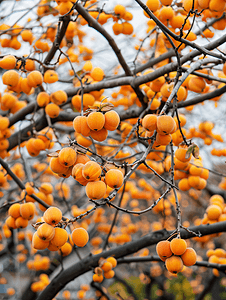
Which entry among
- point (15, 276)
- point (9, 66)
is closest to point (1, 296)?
point (15, 276)

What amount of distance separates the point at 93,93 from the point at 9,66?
861mm

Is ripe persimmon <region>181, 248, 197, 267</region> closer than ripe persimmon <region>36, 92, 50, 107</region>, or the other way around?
ripe persimmon <region>181, 248, 197, 267</region>

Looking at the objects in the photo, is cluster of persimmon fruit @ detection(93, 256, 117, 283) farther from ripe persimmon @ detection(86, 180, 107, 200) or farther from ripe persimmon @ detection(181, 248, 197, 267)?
ripe persimmon @ detection(86, 180, 107, 200)

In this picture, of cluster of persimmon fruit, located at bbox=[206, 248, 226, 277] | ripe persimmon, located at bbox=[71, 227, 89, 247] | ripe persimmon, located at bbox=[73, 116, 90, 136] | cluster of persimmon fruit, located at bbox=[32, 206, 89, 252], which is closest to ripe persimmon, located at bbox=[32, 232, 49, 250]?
cluster of persimmon fruit, located at bbox=[32, 206, 89, 252]

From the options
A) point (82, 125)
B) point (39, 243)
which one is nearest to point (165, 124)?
point (82, 125)

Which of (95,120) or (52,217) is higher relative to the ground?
(95,120)

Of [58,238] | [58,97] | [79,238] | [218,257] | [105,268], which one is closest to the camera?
[58,238]

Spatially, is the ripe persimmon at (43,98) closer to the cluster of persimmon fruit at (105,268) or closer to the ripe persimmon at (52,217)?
the ripe persimmon at (52,217)

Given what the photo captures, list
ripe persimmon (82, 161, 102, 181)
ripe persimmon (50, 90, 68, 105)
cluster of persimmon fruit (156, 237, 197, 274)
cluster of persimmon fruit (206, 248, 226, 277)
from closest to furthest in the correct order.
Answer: ripe persimmon (82, 161, 102, 181), cluster of persimmon fruit (156, 237, 197, 274), ripe persimmon (50, 90, 68, 105), cluster of persimmon fruit (206, 248, 226, 277)

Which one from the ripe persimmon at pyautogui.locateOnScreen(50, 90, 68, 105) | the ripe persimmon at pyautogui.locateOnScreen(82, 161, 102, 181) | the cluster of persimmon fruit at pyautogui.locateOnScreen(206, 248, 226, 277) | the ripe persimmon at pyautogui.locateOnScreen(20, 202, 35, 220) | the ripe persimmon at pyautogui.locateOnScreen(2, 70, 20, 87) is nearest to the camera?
the ripe persimmon at pyautogui.locateOnScreen(82, 161, 102, 181)

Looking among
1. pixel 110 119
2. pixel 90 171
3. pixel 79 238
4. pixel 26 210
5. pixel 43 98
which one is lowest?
pixel 79 238

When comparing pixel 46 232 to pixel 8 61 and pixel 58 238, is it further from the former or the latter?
pixel 8 61

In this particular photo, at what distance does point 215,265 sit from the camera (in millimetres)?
2256

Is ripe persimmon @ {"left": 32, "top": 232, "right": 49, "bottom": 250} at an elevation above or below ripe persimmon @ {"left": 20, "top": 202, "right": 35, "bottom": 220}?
below
